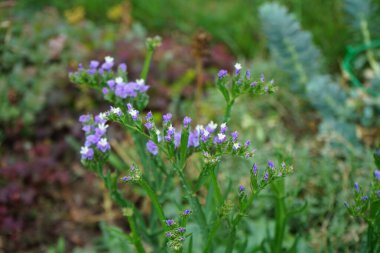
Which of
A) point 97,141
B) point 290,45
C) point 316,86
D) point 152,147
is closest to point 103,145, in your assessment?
point 97,141

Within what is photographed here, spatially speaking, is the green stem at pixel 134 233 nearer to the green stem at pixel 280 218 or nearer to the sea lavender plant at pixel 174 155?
the sea lavender plant at pixel 174 155

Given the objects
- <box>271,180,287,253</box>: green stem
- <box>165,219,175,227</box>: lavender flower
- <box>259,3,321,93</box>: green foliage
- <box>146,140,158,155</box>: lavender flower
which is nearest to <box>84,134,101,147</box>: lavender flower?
<box>146,140,158,155</box>: lavender flower

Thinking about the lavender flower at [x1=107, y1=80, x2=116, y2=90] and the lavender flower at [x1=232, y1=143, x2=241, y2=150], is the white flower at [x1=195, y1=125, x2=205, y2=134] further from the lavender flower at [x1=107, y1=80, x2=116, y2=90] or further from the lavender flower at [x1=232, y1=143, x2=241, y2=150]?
the lavender flower at [x1=107, y1=80, x2=116, y2=90]

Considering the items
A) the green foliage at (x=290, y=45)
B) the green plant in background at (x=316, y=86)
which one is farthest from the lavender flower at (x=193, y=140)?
the green foliage at (x=290, y=45)

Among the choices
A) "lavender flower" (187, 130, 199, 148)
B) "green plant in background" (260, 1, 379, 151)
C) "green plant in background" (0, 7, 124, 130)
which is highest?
"green plant in background" (0, 7, 124, 130)

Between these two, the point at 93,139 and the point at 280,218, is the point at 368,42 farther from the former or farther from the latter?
the point at 93,139

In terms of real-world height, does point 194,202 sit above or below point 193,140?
below

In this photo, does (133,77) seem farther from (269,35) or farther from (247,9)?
(247,9)
